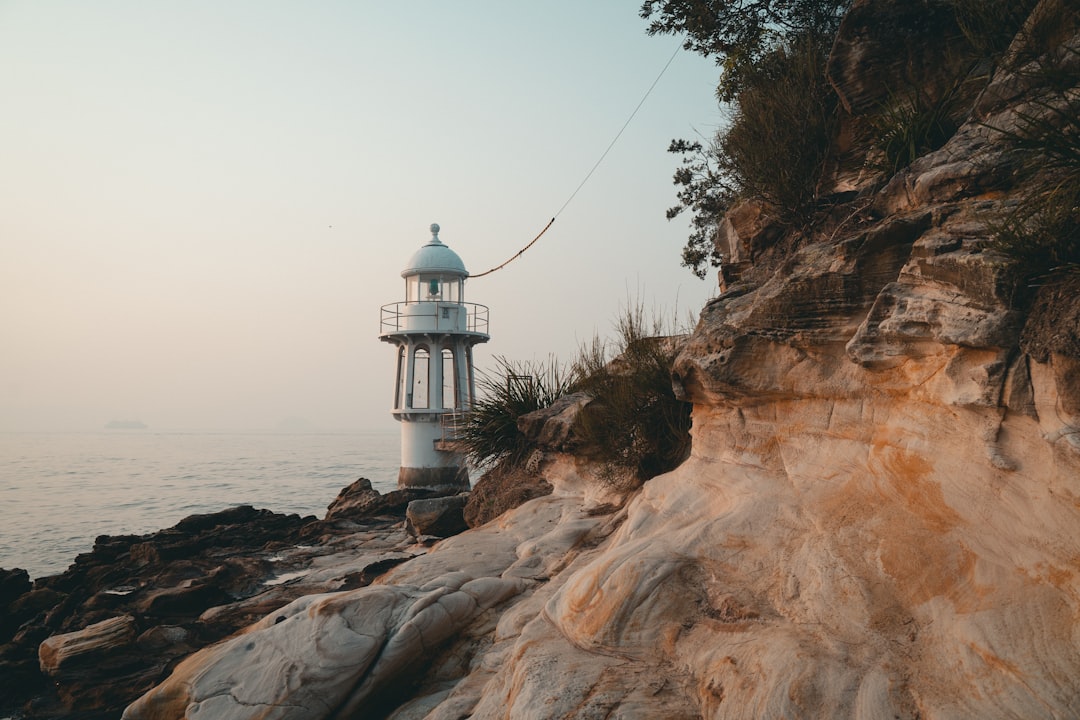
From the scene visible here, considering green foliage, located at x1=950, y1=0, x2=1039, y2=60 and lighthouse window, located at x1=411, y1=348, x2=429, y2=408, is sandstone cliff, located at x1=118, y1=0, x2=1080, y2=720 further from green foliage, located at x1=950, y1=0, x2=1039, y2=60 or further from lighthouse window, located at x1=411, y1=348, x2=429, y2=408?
lighthouse window, located at x1=411, y1=348, x2=429, y2=408

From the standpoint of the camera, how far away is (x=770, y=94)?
7027mm

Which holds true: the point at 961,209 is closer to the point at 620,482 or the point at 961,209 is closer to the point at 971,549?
the point at 971,549

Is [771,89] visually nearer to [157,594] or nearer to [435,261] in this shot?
[157,594]


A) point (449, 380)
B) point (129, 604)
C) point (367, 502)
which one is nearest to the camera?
point (129, 604)

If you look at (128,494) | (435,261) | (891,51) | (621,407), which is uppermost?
(435,261)

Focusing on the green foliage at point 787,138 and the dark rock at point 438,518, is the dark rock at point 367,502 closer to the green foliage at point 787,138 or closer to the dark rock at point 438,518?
the dark rock at point 438,518

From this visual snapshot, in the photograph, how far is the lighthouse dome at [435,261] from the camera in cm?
2489

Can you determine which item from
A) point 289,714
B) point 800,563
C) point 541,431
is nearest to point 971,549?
point 800,563

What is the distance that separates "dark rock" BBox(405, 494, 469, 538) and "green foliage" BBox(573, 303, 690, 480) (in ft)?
10.3

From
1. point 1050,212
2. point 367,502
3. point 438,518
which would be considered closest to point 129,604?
point 438,518

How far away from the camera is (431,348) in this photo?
25.0 m

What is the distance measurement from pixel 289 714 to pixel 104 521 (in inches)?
892

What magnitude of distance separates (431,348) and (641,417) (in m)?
18.1

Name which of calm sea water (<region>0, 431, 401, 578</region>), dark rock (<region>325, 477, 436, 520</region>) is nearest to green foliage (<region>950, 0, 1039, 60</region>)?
dark rock (<region>325, 477, 436, 520</region>)
